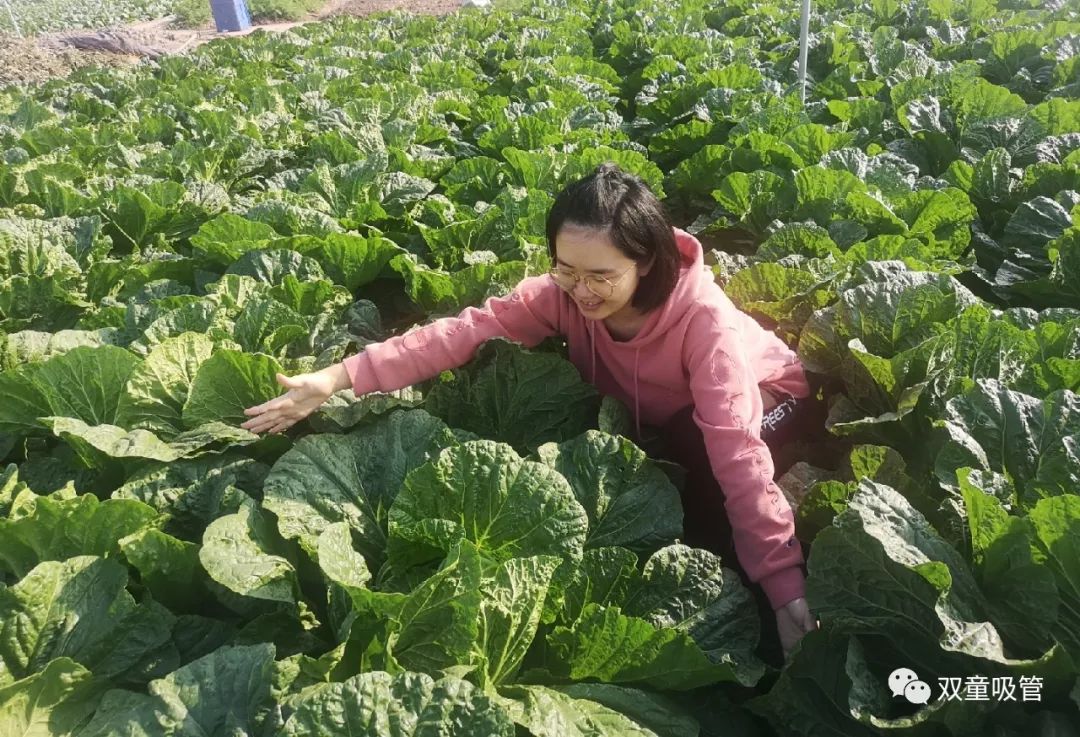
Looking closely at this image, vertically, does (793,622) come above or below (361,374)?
below

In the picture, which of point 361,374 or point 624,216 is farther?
point 361,374

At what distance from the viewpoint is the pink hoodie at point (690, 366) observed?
2.14 m

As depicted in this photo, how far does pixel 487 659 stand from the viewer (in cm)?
178

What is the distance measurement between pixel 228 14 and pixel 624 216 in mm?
20526

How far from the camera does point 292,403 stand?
2498 mm

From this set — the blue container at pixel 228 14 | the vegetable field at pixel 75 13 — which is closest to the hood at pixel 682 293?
the blue container at pixel 228 14

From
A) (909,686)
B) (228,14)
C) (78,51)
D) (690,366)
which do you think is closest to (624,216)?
(690,366)

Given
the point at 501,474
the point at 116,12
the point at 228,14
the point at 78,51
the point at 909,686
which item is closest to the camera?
the point at 909,686

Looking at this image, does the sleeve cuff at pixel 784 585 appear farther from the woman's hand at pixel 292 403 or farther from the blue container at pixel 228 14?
the blue container at pixel 228 14

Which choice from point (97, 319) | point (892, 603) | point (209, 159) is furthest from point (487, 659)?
point (209, 159)

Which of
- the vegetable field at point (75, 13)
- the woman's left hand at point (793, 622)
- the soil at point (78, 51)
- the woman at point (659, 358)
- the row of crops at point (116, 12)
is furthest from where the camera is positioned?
the vegetable field at point (75, 13)

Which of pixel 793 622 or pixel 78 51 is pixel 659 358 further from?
pixel 78 51

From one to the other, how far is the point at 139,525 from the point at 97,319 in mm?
1468

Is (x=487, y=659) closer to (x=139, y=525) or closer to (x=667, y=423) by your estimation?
(x=139, y=525)
